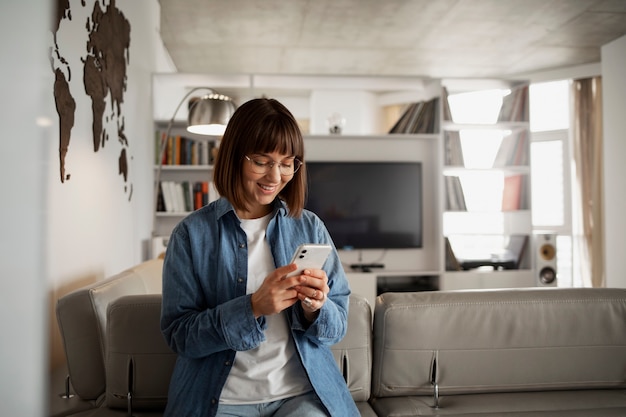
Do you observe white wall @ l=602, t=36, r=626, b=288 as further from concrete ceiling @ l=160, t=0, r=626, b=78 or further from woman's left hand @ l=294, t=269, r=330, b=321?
woman's left hand @ l=294, t=269, r=330, b=321

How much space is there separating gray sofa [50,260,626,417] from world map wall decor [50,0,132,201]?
1167 mm

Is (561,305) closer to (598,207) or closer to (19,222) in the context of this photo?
(19,222)

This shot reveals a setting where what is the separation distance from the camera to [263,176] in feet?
4.00

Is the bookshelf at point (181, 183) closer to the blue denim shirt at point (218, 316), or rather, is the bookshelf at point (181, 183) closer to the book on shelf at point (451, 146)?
the book on shelf at point (451, 146)

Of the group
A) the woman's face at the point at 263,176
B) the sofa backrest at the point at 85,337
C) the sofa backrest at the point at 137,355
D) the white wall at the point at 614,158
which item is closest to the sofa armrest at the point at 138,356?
the sofa backrest at the point at 137,355

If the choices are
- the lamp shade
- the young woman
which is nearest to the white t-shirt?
the young woman

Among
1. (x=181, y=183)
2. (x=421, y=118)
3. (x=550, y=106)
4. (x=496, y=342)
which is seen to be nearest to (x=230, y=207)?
(x=496, y=342)

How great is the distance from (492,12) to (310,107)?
353 cm

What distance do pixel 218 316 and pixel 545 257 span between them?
4.40 meters

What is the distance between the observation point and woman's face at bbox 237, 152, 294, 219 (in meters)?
1.21

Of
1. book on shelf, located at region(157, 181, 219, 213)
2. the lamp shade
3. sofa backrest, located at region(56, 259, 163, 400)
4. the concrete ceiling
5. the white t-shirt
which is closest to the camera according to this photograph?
the white t-shirt

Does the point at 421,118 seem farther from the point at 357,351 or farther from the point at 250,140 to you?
the point at 250,140

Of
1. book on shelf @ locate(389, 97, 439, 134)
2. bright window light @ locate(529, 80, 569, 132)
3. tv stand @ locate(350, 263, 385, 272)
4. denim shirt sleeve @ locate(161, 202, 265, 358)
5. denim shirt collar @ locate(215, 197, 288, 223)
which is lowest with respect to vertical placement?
tv stand @ locate(350, 263, 385, 272)

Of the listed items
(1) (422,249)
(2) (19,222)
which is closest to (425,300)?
(2) (19,222)
